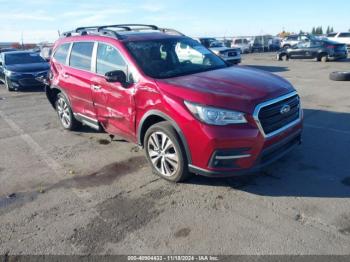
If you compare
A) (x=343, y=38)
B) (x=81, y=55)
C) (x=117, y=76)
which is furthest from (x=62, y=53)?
(x=343, y=38)

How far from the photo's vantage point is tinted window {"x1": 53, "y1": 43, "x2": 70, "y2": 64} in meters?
6.60

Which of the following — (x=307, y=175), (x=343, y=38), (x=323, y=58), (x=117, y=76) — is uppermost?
(x=343, y=38)

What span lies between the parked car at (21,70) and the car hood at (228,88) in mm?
10594

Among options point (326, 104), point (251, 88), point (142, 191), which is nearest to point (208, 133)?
point (251, 88)

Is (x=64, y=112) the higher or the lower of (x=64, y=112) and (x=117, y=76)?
the lower

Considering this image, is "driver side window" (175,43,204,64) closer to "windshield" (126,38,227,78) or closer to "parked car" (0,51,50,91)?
"windshield" (126,38,227,78)

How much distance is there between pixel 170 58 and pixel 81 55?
1.83 meters

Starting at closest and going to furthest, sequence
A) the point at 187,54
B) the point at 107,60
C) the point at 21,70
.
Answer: the point at 107,60, the point at 187,54, the point at 21,70

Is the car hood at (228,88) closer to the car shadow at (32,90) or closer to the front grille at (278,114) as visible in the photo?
the front grille at (278,114)

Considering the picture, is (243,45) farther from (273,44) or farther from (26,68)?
(26,68)

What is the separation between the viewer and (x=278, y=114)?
4.17m

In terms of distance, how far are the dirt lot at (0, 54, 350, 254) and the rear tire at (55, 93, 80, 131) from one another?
0.86m

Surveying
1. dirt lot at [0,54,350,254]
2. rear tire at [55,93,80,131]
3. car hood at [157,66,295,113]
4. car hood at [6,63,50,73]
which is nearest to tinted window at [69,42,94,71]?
rear tire at [55,93,80,131]

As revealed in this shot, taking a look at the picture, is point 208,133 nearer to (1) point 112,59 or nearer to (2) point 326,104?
(1) point 112,59
